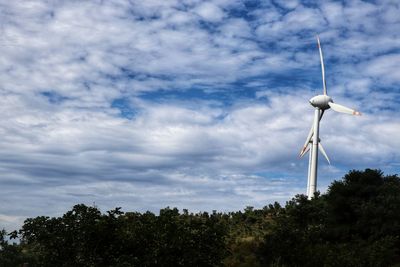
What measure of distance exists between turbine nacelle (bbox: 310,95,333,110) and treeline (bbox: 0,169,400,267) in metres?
17.1

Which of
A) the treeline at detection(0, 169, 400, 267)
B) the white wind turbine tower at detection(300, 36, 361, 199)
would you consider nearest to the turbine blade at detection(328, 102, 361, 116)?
the white wind turbine tower at detection(300, 36, 361, 199)

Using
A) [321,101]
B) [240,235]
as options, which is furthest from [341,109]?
[240,235]

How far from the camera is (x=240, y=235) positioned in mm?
44750

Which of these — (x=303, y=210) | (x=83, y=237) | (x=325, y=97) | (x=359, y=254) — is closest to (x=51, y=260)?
(x=83, y=237)

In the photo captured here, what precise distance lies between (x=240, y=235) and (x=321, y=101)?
2643 cm

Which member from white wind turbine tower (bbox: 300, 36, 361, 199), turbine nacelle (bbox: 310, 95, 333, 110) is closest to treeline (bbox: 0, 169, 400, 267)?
white wind turbine tower (bbox: 300, 36, 361, 199)

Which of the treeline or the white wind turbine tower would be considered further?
the white wind turbine tower

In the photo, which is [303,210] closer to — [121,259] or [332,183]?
[332,183]

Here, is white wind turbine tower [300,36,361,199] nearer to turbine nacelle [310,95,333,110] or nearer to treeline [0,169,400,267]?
turbine nacelle [310,95,333,110]

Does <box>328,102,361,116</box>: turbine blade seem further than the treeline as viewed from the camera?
Yes

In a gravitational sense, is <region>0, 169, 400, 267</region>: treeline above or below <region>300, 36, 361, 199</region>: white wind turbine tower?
below

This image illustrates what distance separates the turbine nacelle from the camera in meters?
65.2

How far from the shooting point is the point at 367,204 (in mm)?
40031

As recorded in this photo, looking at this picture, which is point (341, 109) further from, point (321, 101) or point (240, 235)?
point (240, 235)
